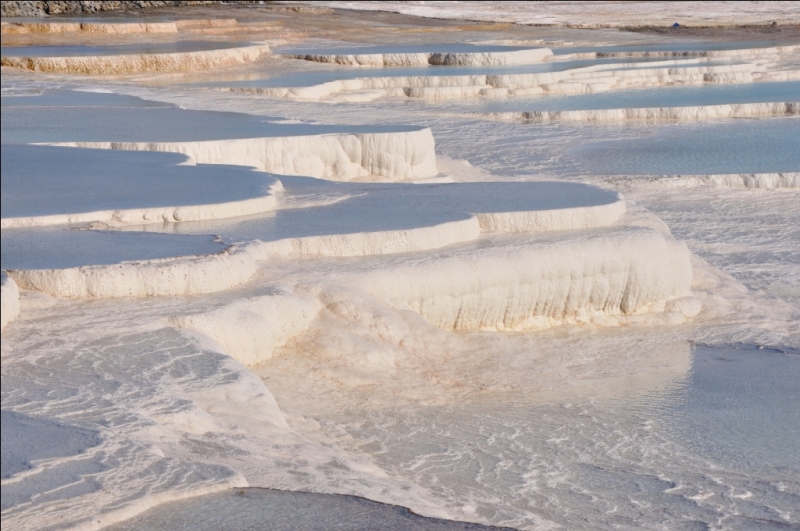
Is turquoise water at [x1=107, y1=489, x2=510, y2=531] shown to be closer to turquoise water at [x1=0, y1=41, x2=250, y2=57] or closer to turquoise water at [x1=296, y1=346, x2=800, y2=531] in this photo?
turquoise water at [x1=296, y1=346, x2=800, y2=531]

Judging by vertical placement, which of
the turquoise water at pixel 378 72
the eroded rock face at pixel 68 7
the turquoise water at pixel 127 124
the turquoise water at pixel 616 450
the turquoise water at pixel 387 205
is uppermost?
the eroded rock face at pixel 68 7

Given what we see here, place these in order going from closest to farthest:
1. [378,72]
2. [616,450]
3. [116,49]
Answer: [616,450] < [116,49] < [378,72]

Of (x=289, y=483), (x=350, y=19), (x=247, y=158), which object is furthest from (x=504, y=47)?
(x=289, y=483)

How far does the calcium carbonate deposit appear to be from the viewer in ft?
8.37

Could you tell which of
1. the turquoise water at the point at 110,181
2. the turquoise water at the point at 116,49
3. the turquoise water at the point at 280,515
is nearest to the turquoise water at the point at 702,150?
the turquoise water at the point at 110,181

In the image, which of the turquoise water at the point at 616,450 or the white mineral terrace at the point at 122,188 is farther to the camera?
the white mineral terrace at the point at 122,188

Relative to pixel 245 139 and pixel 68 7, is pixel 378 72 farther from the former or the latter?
pixel 68 7

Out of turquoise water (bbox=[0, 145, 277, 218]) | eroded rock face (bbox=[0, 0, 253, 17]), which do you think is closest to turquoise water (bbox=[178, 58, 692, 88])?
turquoise water (bbox=[0, 145, 277, 218])

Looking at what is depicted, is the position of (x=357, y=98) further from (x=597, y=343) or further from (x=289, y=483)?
(x=289, y=483)

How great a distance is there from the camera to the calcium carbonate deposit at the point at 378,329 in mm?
2551

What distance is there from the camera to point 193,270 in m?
3.71

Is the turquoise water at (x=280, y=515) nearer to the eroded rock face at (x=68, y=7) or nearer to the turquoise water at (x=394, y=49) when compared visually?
the turquoise water at (x=394, y=49)

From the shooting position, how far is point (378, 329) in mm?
3994

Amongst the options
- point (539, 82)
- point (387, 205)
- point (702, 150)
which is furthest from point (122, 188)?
point (539, 82)
